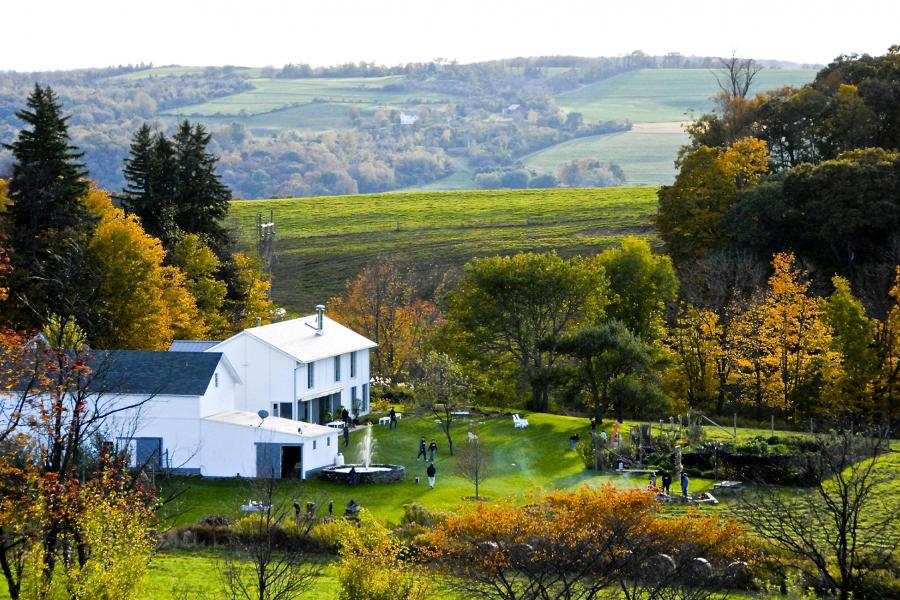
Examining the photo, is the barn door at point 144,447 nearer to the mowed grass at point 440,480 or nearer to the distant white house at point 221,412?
the distant white house at point 221,412

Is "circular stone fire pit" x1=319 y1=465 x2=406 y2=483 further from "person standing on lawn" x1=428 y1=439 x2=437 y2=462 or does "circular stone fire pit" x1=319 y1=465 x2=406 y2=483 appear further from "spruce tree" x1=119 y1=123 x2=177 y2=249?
"spruce tree" x1=119 y1=123 x2=177 y2=249

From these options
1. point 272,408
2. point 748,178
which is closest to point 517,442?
point 272,408

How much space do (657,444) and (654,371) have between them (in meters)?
12.3

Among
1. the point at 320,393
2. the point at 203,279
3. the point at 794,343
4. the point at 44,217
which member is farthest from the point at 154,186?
the point at 794,343

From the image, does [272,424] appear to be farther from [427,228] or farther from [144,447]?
[427,228]

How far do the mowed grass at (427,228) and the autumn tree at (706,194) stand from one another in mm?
21039

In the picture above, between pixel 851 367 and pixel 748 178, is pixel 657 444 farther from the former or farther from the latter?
pixel 748 178

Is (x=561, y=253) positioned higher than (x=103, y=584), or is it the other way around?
(x=103, y=584)

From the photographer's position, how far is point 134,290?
63812 mm

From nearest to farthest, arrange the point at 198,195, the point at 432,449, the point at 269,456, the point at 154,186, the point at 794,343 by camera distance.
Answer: the point at 269,456
the point at 432,449
the point at 794,343
the point at 154,186
the point at 198,195

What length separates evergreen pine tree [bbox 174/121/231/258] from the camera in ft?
255

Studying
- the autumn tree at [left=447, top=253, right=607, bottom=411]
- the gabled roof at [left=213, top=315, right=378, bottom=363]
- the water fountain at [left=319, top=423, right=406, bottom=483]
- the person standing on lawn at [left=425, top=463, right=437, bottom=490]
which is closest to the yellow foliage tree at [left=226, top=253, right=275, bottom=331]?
the gabled roof at [left=213, top=315, right=378, bottom=363]

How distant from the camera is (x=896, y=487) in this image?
43.8 meters

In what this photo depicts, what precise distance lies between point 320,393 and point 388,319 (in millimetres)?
22144
